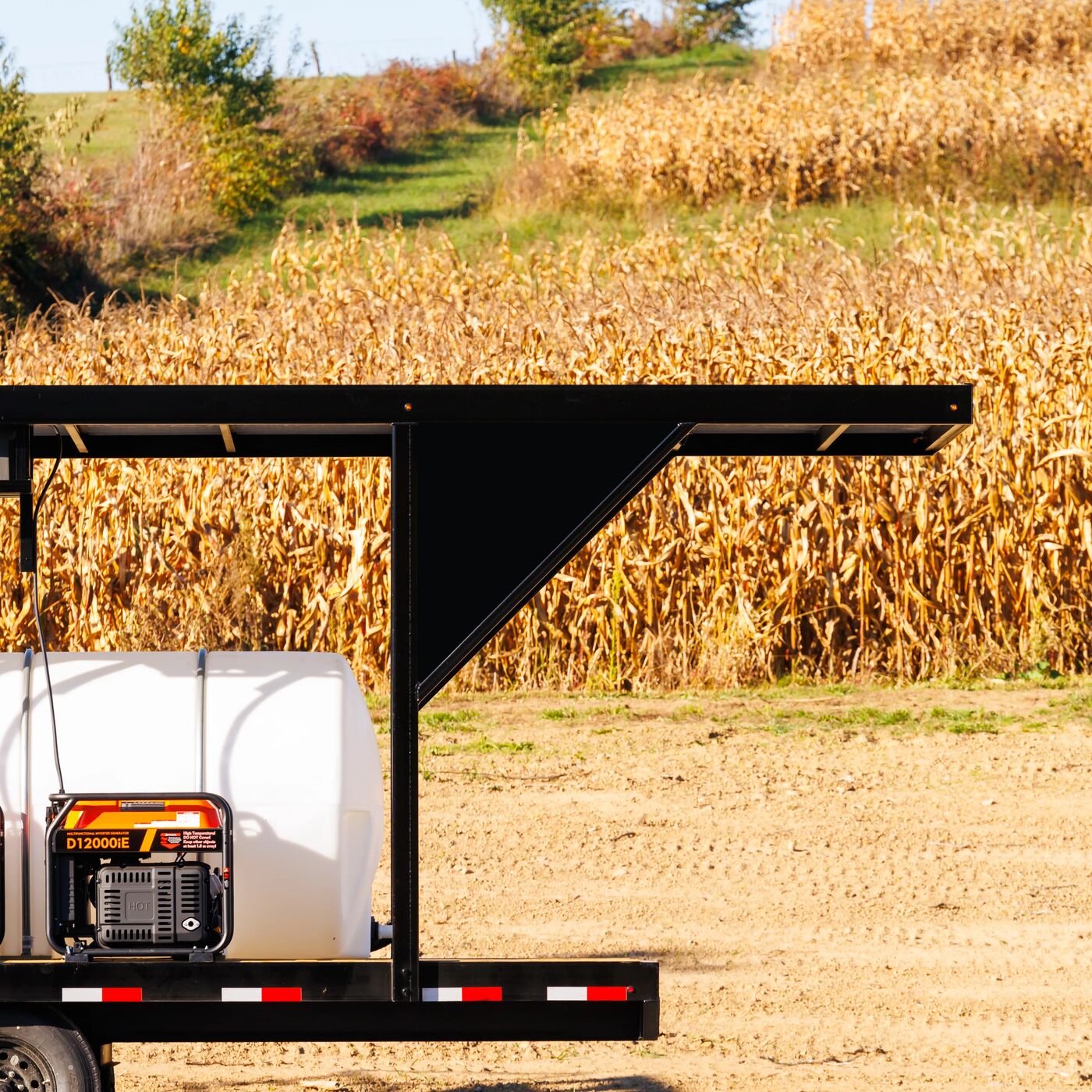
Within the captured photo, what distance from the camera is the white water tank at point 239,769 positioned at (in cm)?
378

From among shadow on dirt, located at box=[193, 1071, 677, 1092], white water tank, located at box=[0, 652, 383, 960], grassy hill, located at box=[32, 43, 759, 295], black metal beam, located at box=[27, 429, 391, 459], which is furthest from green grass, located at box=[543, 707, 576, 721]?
grassy hill, located at box=[32, 43, 759, 295]

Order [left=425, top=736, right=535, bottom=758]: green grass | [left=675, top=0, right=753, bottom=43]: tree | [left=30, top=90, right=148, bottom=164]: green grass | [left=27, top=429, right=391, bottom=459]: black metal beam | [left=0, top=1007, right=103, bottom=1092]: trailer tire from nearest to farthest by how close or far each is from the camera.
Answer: [left=0, top=1007, right=103, bottom=1092]: trailer tire < [left=27, top=429, right=391, bottom=459]: black metal beam < [left=425, top=736, right=535, bottom=758]: green grass < [left=30, top=90, right=148, bottom=164]: green grass < [left=675, top=0, right=753, bottom=43]: tree

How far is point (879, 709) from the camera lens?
10.1 meters

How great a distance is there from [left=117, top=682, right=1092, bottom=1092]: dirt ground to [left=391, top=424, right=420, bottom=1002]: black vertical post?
1341mm

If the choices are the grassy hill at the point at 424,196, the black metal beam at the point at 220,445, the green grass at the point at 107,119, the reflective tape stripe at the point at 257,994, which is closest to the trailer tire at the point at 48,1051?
the reflective tape stripe at the point at 257,994

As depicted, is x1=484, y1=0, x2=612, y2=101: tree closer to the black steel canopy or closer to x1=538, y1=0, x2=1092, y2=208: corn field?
x1=538, y1=0, x2=1092, y2=208: corn field

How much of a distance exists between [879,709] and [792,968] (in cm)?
452

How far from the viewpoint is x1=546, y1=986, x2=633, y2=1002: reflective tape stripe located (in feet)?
12.1

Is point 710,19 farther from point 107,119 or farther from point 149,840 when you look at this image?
point 149,840

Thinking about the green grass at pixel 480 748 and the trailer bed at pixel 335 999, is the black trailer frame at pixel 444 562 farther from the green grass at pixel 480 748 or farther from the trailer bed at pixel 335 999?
the green grass at pixel 480 748

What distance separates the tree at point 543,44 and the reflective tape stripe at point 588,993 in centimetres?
4464

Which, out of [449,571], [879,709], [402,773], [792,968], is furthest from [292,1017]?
[879,709]

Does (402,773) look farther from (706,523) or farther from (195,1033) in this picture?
(706,523)

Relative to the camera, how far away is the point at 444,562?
3.71m
